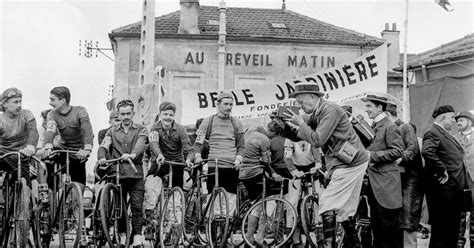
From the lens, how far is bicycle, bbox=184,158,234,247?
10.8 meters

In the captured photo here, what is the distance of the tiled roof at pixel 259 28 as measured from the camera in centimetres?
4091

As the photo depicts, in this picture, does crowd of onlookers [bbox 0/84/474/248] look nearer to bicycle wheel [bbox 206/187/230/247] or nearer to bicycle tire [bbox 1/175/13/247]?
bicycle tire [bbox 1/175/13/247]

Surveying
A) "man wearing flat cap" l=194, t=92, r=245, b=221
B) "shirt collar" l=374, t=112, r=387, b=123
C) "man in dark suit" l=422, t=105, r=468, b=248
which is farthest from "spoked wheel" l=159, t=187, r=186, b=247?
"man in dark suit" l=422, t=105, r=468, b=248

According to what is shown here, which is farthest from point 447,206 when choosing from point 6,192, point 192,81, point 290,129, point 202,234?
point 192,81

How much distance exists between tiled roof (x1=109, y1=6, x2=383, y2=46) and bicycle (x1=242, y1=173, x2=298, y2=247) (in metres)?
29.7

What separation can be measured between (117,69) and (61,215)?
31203mm

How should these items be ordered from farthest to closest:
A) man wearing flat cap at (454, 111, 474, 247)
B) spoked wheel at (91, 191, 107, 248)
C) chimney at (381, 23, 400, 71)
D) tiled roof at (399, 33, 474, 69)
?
chimney at (381, 23, 400, 71)
tiled roof at (399, 33, 474, 69)
man wearing flat cap at (454, 111, 474, 247)
spoked wheel at (91, 191, 107, 248)

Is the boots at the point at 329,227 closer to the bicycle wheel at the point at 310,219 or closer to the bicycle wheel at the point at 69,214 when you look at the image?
the bicycle wheel at the point at 310,219

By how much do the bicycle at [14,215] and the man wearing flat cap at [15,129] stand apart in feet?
0.49

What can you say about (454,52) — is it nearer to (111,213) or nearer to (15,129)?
(111,213)

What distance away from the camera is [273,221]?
1108 centimetres

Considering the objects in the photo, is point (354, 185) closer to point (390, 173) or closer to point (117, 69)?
point (390, 173)

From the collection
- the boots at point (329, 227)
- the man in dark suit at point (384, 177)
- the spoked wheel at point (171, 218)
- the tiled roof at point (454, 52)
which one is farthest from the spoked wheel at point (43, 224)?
the tiled roof at point (454, 52)

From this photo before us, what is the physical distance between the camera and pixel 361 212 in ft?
36.8
